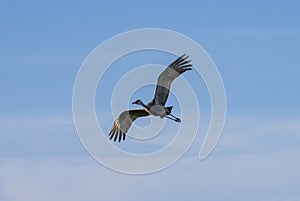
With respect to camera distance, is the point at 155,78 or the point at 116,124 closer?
the point at 155,78

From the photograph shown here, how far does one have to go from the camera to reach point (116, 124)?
281 feet

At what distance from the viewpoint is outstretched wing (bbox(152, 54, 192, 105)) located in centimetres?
7919

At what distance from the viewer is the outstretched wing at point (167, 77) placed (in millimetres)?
79188

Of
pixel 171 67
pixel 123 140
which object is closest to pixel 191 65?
pixel 171 67

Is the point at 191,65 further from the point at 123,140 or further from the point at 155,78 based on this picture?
the point at 123,140

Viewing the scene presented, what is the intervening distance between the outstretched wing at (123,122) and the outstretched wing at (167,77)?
2.84 meters

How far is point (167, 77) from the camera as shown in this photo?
3132 inches

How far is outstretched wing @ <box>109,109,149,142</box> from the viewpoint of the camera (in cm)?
8300

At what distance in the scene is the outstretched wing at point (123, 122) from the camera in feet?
272

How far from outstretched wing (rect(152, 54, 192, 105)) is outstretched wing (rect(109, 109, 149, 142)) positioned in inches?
112

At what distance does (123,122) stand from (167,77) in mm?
6597

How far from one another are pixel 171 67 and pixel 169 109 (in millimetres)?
2690

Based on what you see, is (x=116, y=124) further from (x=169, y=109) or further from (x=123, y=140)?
(x=169, y=109)

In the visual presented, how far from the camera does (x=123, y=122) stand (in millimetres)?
84812
